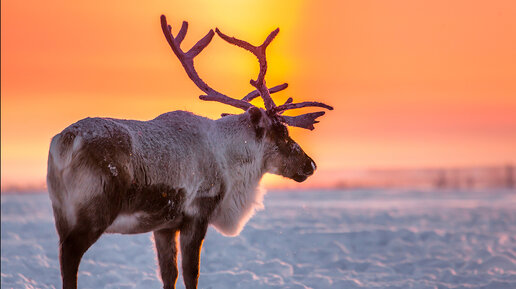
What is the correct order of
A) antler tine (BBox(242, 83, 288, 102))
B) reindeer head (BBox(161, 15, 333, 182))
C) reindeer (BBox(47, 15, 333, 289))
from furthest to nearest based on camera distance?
1. antler tine (BBox(242, 83, 288, 102))
2. reindeer head (BBox(161, 15, 333, 182))
3. reindeer (BBox(47, 15, 333, 289))

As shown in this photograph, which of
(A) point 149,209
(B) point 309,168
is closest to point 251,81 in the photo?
(B) point 309,168

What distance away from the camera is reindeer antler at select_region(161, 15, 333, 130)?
7.66m

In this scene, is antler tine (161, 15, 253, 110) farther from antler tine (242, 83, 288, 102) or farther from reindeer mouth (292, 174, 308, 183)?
reindeer mouth (292, 174, 308, 183)

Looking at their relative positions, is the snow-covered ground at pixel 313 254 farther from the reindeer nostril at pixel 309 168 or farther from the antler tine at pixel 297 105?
the antler tine at pixel 297 105

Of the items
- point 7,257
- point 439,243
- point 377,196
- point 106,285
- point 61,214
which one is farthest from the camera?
point 377,196

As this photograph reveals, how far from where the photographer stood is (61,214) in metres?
5.93

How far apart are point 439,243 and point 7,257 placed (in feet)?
20.3

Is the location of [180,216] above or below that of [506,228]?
below

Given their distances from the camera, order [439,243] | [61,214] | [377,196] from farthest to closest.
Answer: [377,196]
[439,243]
[61,214]

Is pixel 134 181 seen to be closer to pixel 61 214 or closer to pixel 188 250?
pixel 61 214

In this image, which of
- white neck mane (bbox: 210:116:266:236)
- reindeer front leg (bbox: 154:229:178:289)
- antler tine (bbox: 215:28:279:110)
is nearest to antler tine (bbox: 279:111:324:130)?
antler tine (bbox: 215:28:279:110)

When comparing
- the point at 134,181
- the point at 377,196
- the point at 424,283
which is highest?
the point at 377,196

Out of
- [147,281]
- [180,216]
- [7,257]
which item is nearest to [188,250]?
[180,216]

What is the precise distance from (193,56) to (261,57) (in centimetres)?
72
